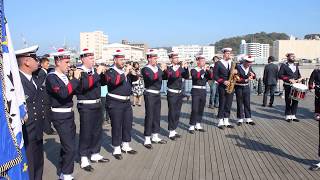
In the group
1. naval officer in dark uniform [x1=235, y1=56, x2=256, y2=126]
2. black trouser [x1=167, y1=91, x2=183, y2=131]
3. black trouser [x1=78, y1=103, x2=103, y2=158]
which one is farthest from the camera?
naval officer in dark uniform [x1=235, y1=56, x2=256, y2=126]

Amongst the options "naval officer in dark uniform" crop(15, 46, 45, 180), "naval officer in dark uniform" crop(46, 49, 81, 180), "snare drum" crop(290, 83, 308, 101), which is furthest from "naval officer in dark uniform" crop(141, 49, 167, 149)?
"snare drum" crop(290, 83, 308, 101)

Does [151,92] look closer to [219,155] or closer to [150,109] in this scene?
[150,109]

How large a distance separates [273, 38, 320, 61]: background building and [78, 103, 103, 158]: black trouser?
4387 inches

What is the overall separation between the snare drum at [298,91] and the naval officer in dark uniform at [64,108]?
663cm

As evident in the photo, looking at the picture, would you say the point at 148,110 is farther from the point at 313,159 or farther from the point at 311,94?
the point at 311,94

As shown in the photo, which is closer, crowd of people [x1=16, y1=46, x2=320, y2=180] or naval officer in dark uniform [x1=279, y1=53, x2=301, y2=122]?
crowd of people [x1=16, y1=46, x2=320, y2=180]

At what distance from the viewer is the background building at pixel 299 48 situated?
373ft

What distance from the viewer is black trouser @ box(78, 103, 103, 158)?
6.86 m

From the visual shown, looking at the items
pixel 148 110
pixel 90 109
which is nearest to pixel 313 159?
pixel 148 110

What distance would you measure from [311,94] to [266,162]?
1345 centimetres

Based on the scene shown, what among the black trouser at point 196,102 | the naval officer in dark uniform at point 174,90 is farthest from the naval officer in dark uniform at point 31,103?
the black trouser at point 196,102

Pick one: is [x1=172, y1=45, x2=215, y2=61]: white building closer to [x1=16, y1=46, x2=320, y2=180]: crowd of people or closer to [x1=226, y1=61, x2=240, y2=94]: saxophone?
[x1=16, y1=46, x2=320, y2=180]: crowd of people

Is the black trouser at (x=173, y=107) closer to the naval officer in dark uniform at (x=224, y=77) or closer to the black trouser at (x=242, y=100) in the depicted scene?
the naval officer in dark uniform at (x=224, y=77)

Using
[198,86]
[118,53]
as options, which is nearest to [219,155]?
[198,86]
